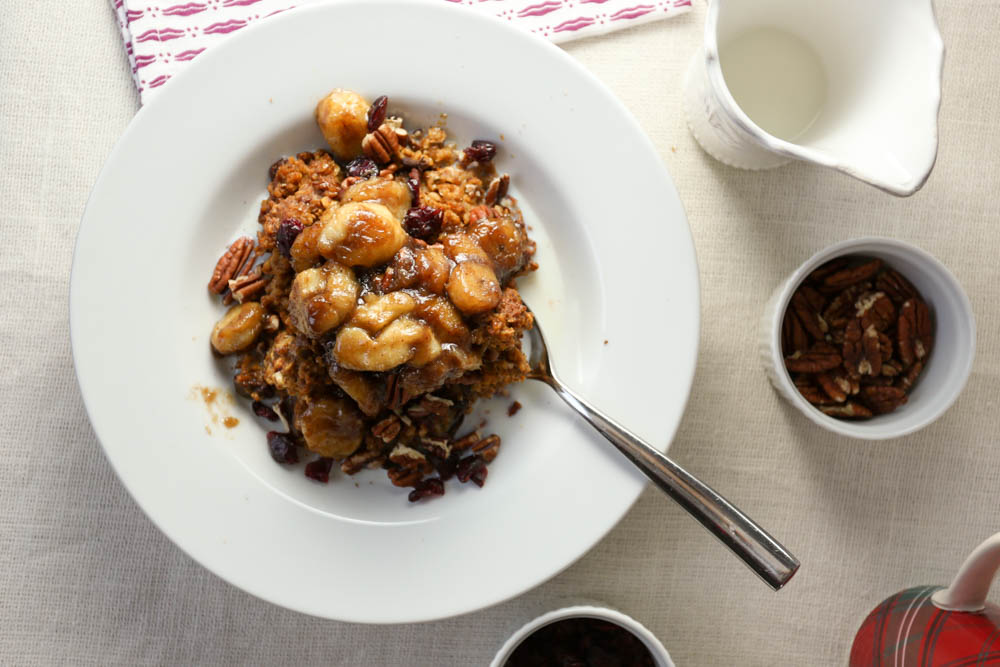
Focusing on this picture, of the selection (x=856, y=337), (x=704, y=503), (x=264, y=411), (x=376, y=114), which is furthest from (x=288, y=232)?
(x=856, y=337)

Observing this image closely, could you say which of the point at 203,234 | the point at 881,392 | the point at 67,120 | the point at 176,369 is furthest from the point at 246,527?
the point at 881,392

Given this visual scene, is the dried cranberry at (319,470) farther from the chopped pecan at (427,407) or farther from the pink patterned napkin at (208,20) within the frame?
the pink patterned napkin at (208,20)

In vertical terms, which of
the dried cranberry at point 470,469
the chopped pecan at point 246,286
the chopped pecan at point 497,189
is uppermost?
the chopped pecan at point 497,189

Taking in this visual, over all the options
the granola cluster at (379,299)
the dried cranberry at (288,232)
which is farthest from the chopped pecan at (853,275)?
the dried cranberry at (288,232)

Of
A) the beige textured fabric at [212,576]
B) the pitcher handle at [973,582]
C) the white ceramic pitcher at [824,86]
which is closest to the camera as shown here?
the pitcher handle at [973,582]

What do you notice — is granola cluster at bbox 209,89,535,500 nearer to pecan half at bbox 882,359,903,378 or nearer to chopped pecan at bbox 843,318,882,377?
chopped pecan at bbox 843,318,882,377

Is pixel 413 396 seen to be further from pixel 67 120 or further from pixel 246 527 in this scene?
pixel 67 120

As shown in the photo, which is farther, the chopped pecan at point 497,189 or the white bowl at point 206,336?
the chopped pecan at point 497,189
